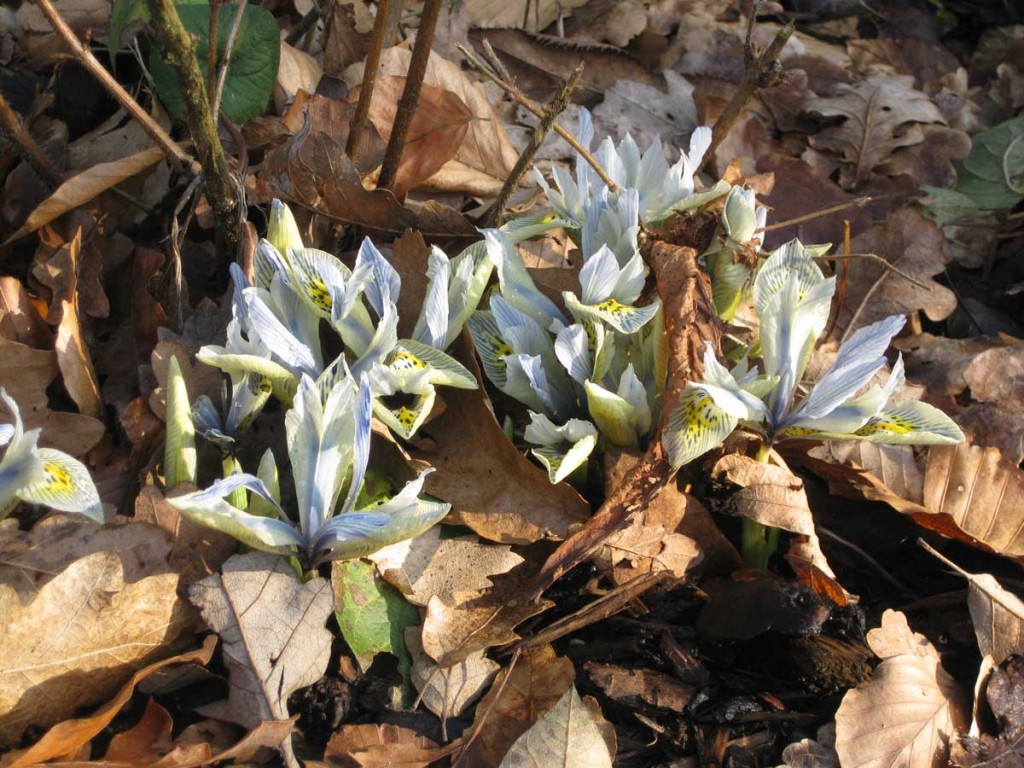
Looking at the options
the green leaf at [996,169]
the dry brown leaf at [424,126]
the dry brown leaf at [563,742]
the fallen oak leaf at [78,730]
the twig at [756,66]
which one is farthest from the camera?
the green leaf at [996,169]

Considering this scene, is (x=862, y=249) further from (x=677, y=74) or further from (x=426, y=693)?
(x=426, y=693)

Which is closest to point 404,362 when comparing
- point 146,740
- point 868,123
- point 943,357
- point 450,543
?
point 450,543

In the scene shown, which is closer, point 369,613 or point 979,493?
point 369,613

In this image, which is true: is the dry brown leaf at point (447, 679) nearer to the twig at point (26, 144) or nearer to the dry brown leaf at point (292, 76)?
the twig at point (26, 144)

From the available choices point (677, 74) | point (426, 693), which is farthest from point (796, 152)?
point (426, 693)

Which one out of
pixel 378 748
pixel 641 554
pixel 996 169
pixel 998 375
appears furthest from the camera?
pixel 996 169

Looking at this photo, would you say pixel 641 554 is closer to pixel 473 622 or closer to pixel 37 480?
pixel 473 622

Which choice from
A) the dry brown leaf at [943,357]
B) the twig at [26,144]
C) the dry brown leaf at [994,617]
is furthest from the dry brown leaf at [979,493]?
the twig at [26,144]
